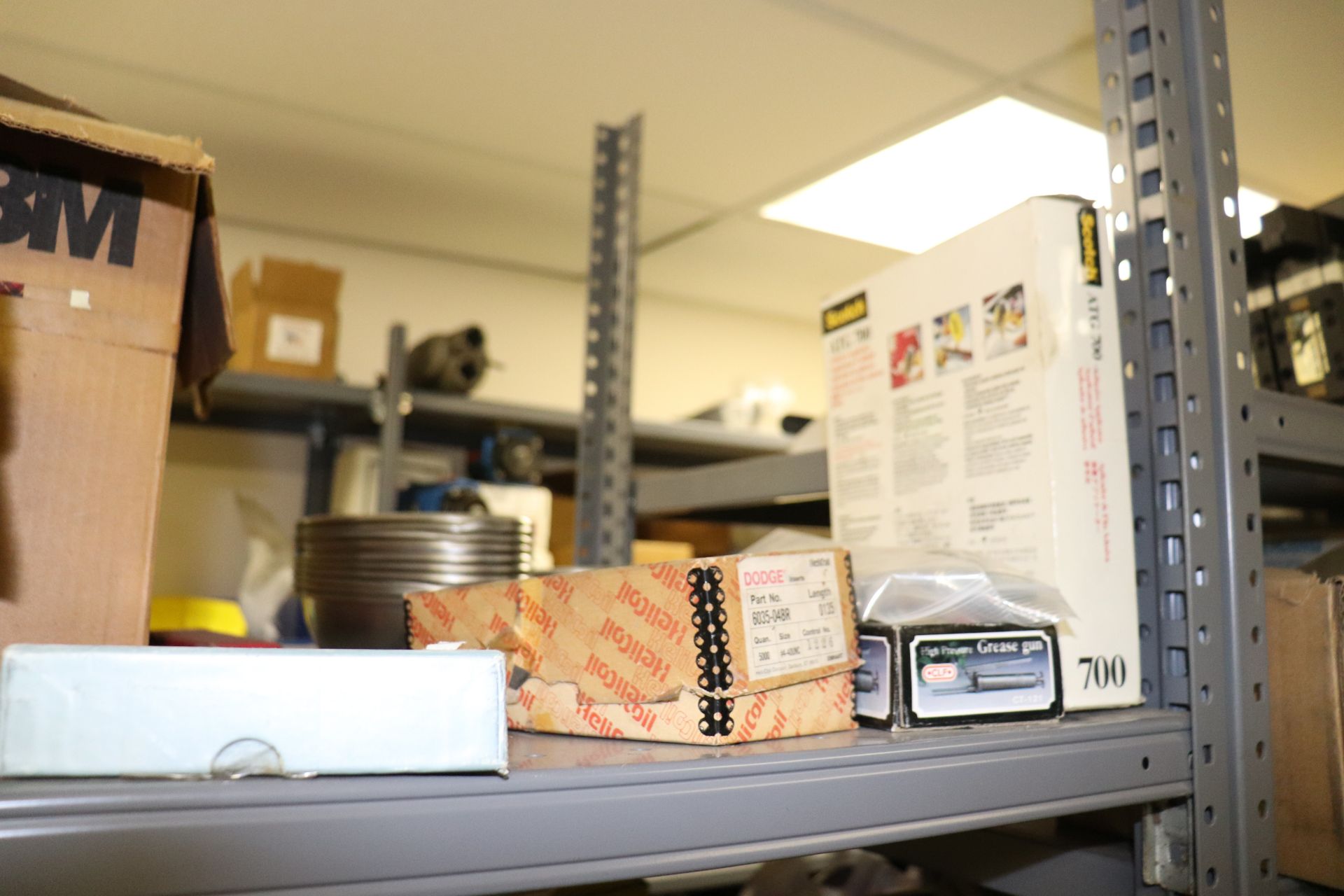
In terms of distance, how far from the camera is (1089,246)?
70 centimetres

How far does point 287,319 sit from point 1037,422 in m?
1.85

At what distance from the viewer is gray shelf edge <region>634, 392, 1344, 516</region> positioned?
0.73 m

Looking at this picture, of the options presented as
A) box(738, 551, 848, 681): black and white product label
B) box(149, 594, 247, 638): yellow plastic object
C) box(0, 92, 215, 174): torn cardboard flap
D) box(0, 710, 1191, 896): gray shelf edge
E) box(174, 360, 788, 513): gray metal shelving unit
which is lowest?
box(0, 710, 1191, 896): gray shelf edge

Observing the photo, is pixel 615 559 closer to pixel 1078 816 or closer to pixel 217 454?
pixel 1078 816

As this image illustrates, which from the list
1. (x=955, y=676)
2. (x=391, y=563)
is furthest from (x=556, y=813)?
(x=391, y=563)

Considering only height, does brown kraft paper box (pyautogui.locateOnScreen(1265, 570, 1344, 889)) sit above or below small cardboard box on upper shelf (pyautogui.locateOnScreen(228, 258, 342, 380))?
below

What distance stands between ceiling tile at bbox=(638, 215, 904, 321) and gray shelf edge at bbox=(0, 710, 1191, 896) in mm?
1920

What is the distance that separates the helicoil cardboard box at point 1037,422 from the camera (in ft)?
2.18

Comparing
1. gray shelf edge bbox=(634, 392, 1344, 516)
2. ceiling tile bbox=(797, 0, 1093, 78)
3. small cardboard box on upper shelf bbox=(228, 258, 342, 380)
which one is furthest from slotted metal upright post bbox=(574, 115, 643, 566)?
small cardboard box on upper shelf bbox=(228, 258, 342, 380)

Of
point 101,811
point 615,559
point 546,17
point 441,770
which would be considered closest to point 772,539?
point 441,770

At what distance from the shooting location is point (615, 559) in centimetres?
136

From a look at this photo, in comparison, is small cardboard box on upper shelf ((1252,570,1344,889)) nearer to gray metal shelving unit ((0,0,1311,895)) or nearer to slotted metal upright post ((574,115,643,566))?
gray metal shelving unit ((0,0,1311,895))

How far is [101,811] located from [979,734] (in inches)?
18.7

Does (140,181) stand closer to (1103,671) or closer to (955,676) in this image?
(955,676)
